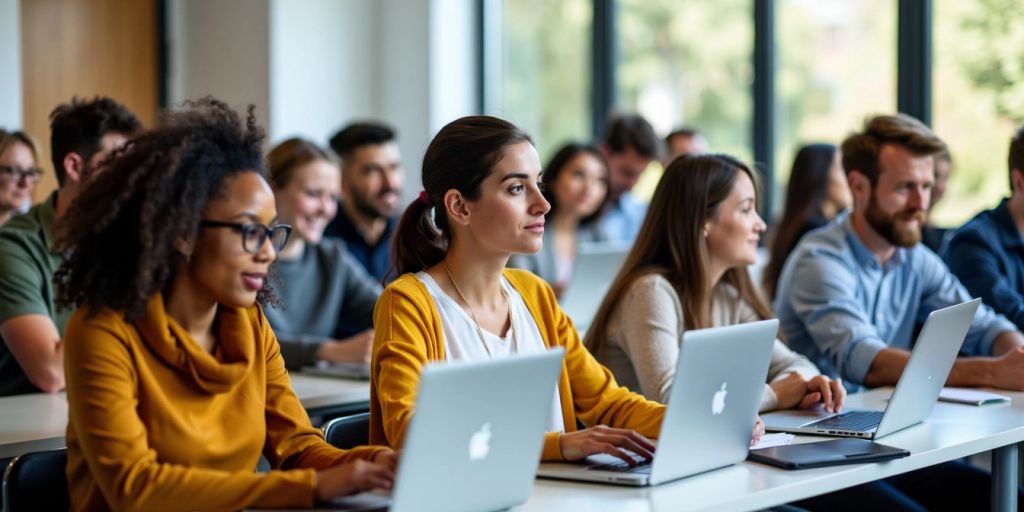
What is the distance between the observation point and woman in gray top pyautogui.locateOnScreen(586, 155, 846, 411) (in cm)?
257

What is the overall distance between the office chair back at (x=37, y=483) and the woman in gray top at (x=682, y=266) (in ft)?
3.89

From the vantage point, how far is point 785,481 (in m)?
1.81

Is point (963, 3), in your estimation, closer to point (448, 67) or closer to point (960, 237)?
point (960, 237)

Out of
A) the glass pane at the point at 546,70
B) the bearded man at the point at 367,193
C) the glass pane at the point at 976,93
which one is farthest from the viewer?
the glass pane at the point at 546,70

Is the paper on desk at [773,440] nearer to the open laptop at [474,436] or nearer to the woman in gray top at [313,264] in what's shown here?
the open laptop at [474,436]

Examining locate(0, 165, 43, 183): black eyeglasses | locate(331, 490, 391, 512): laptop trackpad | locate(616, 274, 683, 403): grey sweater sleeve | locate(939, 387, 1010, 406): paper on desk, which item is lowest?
locate(939, 387, 1010, 406): paper on desk

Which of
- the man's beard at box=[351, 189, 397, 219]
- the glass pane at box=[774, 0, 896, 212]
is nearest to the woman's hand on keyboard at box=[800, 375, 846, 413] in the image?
the man's beard at box=[351, 189, 397, 219]

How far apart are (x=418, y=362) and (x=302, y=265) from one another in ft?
5.76

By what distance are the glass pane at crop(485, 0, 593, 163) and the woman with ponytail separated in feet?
14.3

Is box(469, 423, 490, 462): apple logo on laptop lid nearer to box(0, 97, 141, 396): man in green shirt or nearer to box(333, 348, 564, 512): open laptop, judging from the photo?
box(333, 348, 564, 512): open laptop

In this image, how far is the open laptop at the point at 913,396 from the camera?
7.07ft

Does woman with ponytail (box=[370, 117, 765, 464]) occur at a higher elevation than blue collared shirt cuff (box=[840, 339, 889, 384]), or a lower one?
higher

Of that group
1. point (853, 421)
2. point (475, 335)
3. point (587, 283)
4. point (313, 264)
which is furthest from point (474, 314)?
point (587, 283)

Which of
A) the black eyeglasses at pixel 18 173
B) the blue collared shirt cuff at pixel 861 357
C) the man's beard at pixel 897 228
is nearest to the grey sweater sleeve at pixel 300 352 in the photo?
the black eyeglasses at pixel 18 173
